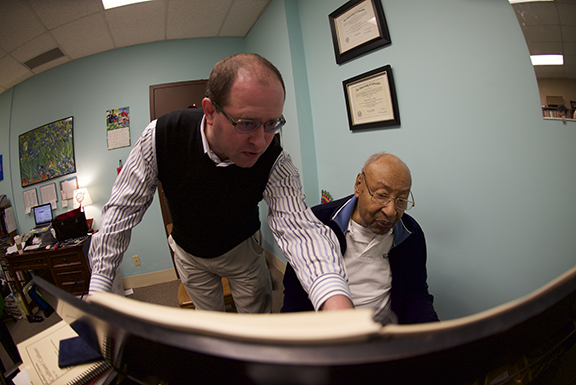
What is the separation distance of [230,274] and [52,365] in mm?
683

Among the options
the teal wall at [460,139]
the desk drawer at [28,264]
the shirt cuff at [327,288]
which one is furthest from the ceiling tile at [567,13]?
the desk drawer at [28,264]

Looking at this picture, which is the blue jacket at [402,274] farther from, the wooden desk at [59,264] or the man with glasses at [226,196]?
the wooden desk at [59,264]

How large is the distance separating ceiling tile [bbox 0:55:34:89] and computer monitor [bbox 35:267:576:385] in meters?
3.22

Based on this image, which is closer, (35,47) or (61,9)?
(61,9)

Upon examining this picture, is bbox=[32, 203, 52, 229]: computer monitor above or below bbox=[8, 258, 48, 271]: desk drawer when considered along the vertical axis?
above

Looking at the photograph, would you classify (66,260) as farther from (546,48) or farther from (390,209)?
(546,48)

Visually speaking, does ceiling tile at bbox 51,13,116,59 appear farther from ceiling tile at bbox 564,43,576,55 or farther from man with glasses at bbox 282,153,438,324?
ceiling tile at bbox 564,43,576,55

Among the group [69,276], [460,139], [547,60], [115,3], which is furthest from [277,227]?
[69,276]

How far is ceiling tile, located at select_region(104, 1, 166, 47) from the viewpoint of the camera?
2.14 m

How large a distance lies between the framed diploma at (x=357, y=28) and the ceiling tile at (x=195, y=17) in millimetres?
1330

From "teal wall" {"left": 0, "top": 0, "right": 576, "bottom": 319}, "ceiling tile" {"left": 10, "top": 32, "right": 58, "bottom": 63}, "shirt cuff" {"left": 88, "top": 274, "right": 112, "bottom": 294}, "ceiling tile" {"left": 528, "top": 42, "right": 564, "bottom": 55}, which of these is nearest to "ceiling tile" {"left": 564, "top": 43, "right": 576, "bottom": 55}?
"ceiling tile" {"left": 528, "top": 42, "right": 564, "bottom": 55}

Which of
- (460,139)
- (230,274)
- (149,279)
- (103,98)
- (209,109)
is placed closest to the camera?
(209,109)

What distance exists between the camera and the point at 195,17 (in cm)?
242

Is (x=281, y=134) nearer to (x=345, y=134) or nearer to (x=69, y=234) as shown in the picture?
(x=345, y=134)
